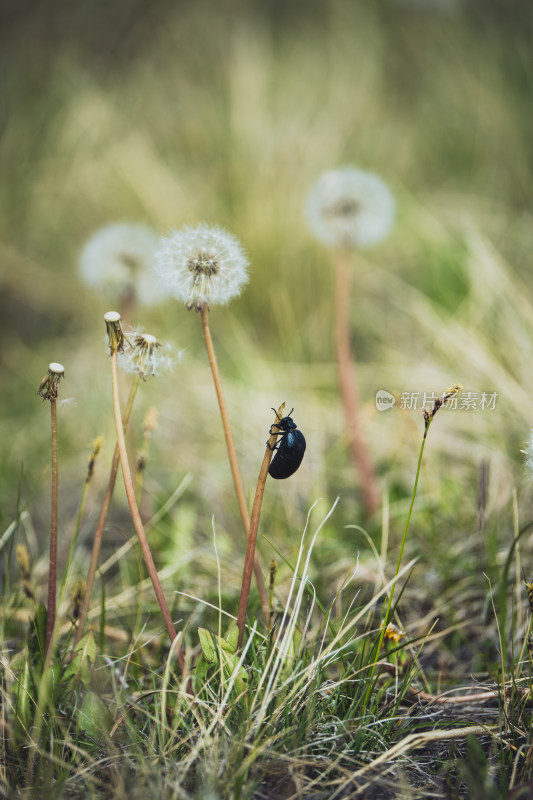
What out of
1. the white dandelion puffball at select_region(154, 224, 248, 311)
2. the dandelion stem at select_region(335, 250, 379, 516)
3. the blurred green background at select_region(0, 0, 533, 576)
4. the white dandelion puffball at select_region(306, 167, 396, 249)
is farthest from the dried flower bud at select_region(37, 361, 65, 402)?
the white dandelion puffball at select_region(306, 167, 396, 249)

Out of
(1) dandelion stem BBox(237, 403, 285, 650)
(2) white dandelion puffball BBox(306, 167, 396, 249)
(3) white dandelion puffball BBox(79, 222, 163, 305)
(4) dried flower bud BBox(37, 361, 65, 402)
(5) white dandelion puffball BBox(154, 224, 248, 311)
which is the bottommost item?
(1) dandelion stem BBox(237, 403, 285, 650)

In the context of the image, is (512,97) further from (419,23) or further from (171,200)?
(419,23)

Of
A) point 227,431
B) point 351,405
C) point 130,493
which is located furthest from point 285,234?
point 130,493

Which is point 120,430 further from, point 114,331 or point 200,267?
point 200,267

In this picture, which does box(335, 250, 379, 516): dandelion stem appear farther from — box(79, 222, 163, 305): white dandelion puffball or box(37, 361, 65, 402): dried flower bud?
box(37, 361, 65, 402): dried flower bud

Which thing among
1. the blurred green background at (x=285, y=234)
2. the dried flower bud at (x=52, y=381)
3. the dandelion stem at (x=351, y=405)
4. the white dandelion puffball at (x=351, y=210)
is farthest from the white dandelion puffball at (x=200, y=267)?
the white dandelion puffball at (x=351, y=210)

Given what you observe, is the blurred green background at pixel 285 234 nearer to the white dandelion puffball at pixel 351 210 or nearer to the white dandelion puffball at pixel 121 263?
the white dandelion puffball at pixel 121 263
